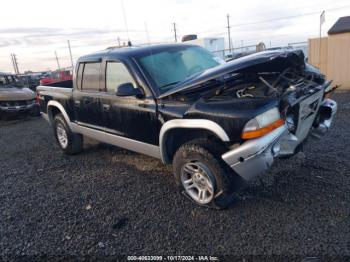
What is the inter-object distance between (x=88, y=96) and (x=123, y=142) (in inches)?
41.1

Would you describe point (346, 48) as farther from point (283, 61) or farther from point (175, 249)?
point (175, 249)

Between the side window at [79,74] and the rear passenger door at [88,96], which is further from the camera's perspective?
the side window at [79,74]

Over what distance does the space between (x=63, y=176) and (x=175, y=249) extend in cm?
282

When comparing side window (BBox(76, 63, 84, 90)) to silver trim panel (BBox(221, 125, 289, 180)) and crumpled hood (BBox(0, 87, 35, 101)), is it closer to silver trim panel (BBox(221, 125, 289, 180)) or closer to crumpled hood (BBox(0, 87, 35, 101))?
silver trim panel (BBox(221, 125, 289, 180))

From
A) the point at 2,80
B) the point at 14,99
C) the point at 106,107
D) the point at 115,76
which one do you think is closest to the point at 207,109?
the point at 115,76

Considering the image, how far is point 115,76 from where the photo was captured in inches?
165

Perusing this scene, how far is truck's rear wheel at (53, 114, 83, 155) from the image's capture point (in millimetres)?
5627

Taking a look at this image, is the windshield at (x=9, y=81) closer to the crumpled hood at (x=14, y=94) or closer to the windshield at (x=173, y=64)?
the crumpled hood at (x=14, y=94)

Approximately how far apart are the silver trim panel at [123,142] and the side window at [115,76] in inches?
28.8

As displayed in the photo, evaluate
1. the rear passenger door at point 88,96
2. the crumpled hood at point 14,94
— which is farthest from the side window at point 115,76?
the crumpled hood at point 14,94

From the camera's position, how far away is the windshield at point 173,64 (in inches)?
148

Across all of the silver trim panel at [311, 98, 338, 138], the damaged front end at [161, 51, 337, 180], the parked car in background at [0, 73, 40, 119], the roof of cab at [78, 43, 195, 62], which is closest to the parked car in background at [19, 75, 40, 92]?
the parked car in background at [0, 73, 40, 119]

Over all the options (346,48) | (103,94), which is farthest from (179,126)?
(346,48)

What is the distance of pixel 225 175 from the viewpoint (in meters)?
3.04
